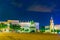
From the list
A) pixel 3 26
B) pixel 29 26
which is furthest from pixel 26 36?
pixel 3 26

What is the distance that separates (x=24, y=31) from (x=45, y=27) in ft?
0.75

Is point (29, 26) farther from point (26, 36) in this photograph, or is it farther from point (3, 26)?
point (3, 26)

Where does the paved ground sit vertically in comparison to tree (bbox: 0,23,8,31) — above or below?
below

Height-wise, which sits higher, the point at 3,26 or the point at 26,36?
the point at 3,26

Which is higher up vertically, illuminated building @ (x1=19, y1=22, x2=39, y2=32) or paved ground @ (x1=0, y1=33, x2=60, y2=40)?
illuminated building @ (x1=19, y1=22, x2=39, y2=32)

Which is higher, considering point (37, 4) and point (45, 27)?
point (37, 4)

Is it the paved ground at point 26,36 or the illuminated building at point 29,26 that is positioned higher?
the illuminated building at point 29,26

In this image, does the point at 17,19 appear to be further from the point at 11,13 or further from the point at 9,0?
the point at 9,0

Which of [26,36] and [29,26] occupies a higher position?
[29,26]

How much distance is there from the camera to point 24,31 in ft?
6.93

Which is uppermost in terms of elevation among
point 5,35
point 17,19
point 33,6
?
point 33,6

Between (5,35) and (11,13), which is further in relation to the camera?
(11,13)

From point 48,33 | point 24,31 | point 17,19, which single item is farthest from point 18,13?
point 48,33

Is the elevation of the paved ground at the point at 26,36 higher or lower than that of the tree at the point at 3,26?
lower
